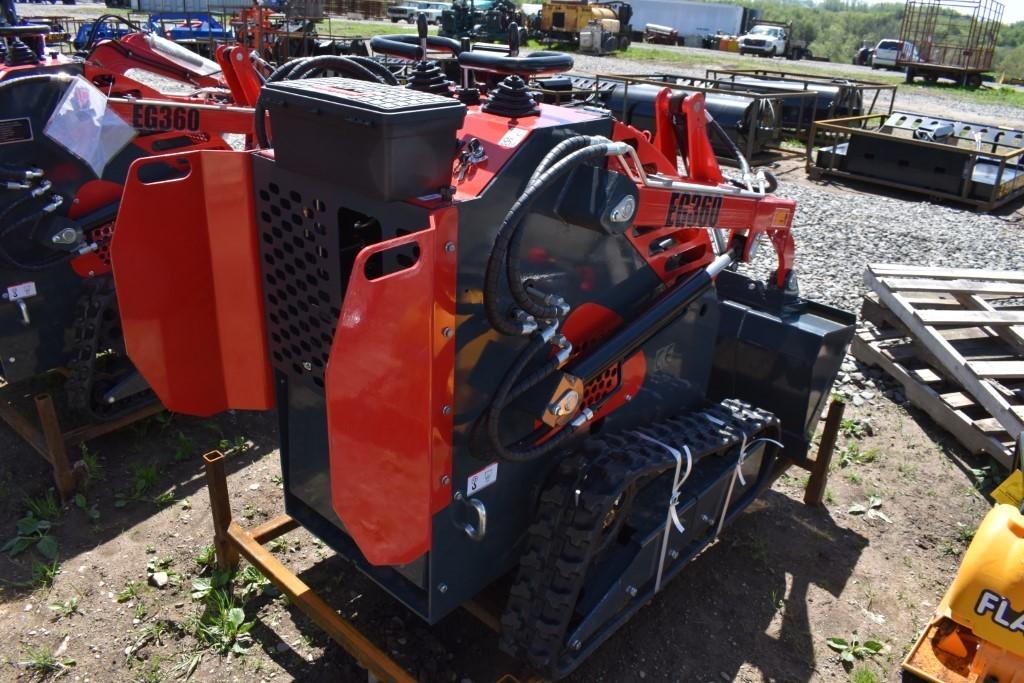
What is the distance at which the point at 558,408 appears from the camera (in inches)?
104

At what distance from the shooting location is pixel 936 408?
527 cm

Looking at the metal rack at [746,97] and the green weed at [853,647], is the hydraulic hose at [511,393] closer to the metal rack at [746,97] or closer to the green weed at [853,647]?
the green weed at [853,647]

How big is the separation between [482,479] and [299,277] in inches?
35.3

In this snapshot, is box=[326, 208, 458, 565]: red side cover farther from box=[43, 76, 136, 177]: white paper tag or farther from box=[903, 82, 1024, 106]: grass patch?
box=[903, 82, 1024, 106]: grass patch

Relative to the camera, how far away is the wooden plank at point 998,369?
4996mm

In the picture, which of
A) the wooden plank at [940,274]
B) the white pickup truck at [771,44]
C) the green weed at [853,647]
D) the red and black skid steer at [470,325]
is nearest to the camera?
the red and black skid steer at [470,325]

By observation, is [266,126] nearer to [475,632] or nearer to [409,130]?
[409,130]

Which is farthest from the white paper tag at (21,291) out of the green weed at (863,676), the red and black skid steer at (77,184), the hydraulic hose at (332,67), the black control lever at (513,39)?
the green weed at (863,676)

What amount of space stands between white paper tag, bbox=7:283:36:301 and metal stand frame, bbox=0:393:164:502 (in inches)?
21.6

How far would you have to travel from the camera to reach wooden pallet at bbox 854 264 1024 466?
16.2 feet

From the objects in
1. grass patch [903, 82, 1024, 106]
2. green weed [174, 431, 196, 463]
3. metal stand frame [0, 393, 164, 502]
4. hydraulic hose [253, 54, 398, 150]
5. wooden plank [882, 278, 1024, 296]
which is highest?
hydraulic hose [253, 54, 398, 150]

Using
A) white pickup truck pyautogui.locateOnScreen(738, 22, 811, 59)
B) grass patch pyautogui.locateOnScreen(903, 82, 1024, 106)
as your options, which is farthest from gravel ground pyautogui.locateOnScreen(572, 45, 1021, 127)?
white pickup truck pyautogui.locateOnScreen(738, 22, 811, 59)

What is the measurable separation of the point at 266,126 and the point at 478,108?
2.40 feet

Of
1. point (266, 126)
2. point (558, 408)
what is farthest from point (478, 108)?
point (558, 408)
